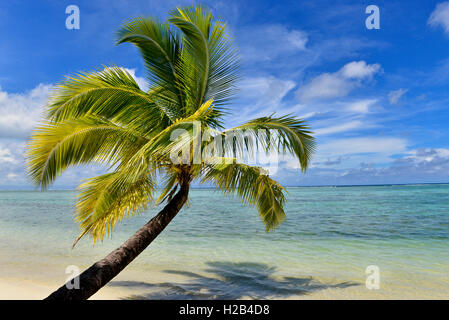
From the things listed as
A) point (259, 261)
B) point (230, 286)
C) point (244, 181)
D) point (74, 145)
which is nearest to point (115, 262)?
point (74, 145)

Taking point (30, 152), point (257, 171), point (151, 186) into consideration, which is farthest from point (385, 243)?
point (30, 152)

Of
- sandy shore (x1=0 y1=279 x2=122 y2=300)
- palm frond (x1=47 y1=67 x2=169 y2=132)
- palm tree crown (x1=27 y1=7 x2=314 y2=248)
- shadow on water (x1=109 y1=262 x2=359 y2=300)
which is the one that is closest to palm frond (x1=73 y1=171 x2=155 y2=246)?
palm tree crown (x1=27 y1=7 x2=314 y2=248)

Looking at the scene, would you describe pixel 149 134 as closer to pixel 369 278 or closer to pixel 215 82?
pixel 215 82

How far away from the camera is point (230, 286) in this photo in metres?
7.81

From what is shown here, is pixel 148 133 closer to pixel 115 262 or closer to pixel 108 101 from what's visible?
pixel 108 101

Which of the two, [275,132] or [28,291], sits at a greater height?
[275,132]

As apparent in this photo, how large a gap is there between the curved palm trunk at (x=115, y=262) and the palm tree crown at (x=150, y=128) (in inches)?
20.5

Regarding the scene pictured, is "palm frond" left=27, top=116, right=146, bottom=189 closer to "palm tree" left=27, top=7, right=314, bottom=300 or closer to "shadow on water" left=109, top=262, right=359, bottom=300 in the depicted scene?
"palm tree" left=27, top=7, right=314, bottom=300

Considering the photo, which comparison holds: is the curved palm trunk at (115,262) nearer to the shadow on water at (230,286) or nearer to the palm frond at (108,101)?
the palm frond at (108,101)

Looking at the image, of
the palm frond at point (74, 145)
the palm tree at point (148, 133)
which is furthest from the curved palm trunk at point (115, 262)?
the palm frond at point (74, 145)

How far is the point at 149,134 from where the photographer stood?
5887 mm

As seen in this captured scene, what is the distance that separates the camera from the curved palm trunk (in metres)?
3.85

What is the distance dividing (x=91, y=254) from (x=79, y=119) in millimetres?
8468

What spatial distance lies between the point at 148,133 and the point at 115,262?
2.51 metres
